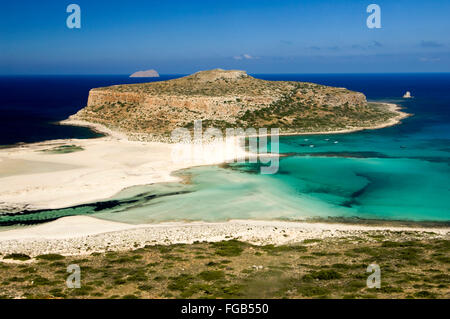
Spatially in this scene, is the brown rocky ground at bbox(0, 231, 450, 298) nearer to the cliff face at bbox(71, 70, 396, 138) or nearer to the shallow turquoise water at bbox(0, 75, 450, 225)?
the shallow turquoise water at bbox(0, 75, 450, 225)

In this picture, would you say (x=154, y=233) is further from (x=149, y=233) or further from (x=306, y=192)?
(x=306, y=192)

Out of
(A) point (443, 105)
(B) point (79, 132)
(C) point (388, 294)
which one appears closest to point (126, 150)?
(B) point (79, 132)

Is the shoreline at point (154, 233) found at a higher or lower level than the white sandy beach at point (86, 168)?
lower

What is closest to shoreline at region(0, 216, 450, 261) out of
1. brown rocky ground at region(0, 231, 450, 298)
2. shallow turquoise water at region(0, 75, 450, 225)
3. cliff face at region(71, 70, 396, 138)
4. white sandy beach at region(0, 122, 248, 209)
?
brown rocky ground at region(0, 231, 450, 298)

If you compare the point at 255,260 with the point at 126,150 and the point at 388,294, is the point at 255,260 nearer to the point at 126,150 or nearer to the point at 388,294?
the point at 388,294

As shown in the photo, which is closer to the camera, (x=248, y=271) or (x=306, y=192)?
(x=248, y=271)

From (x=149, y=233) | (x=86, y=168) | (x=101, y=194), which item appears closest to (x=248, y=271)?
(x=149, y=233)

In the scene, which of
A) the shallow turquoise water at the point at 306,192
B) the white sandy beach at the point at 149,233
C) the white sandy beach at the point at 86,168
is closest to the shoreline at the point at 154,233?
the white sandy beach at the point at 149,233

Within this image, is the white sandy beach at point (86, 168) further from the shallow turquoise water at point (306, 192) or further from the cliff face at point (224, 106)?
the cliff face at point (224, 106)
